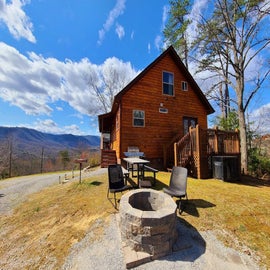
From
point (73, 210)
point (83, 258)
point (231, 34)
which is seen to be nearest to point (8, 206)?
point (73, 210)

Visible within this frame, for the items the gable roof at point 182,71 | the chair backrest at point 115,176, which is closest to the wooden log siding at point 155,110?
the gable roof at point 182,71

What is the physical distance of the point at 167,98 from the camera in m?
11.3

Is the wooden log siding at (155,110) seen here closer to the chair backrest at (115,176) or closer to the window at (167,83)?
the window at (167,83)

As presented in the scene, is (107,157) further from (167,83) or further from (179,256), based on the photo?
(179,256)

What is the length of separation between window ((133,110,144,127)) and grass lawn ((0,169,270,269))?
497 cm

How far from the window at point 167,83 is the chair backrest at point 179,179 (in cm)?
748

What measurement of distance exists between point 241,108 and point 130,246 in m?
11.4

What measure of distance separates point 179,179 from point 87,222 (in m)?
2.94

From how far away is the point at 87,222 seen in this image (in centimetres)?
419

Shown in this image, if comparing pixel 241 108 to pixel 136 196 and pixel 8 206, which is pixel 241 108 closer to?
pixel 136 196

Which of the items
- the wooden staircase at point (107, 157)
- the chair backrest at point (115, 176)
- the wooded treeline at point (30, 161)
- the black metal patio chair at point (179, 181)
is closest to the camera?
the black metal patio chair at point (179, 181)

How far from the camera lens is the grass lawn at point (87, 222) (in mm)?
3253

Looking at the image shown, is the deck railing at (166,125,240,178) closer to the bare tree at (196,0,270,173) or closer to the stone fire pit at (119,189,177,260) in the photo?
the bare tree at (196,0,270,173)

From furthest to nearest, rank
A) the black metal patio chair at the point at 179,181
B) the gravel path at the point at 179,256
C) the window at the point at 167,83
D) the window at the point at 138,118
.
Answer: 1. the window at the point at 167,83
2. the window at the point at 138,118
3. the black metal patio chair at the point at 179,181
4. the gravel path at the point at 179,256
